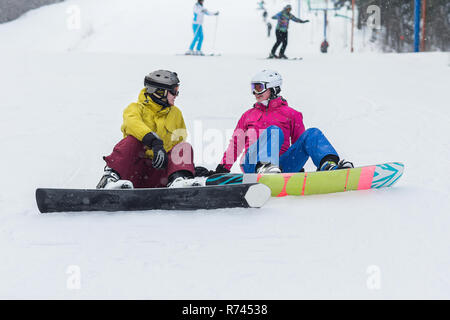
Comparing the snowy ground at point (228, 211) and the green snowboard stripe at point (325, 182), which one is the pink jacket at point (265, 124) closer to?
the green snowboard stripe at point (325, 182)

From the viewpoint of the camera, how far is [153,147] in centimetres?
377

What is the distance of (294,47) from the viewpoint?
31734mm

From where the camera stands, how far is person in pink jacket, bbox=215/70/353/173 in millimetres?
4043

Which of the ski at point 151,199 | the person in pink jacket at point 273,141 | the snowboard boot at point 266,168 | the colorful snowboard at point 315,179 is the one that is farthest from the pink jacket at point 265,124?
the ski at point 151,199

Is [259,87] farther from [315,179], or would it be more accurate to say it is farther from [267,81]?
[315,179]

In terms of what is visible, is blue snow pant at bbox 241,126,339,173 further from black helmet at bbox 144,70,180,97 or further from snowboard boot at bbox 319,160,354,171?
black helmet at bbox 144,70,180,97

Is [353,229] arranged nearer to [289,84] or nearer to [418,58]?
[289,84]

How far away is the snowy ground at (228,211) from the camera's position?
249 cm

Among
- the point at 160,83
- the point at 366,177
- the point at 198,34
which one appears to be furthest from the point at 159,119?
the point at 198,34

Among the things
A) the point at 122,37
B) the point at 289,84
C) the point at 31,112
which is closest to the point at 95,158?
the point at 31,112

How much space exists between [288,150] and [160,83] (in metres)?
1.20

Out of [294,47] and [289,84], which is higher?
[294,47]

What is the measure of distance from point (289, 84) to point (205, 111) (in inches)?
87.7

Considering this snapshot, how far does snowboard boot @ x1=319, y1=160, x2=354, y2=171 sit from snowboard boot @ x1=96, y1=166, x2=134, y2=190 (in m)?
1.46
